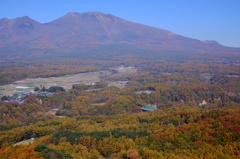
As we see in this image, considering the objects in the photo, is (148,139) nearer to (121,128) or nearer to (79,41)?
(121,128)

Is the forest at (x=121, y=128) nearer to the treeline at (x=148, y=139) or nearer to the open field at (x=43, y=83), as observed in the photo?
the treeline at (x=148, y=139)

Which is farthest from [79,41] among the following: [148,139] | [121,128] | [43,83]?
[148,139]

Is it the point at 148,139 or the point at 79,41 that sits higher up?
the point at 79,41

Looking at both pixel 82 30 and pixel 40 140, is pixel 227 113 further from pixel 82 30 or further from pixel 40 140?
pixel 82 30

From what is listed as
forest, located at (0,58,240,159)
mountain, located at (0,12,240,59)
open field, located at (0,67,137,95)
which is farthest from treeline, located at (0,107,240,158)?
mountain, located at (0,12,240,59)

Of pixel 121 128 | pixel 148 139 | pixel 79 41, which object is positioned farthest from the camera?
pixel 79 41

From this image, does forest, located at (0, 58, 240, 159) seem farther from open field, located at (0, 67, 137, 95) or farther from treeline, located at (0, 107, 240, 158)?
open field, located at (0, 67, 137, 95)

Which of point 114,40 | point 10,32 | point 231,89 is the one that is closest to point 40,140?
point 231,89

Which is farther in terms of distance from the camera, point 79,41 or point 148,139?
point 79,41
